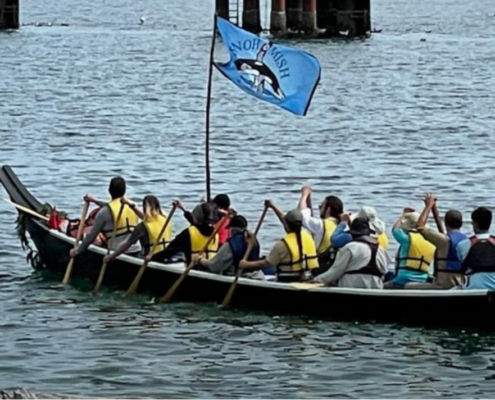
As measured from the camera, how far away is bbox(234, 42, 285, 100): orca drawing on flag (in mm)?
20641

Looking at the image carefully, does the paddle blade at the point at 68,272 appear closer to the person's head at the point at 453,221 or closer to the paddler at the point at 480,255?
the person's head at the point at 453,221

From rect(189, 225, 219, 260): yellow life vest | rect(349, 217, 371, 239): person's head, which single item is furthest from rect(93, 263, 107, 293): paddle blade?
rect(349, 217, 371, 239): person's head

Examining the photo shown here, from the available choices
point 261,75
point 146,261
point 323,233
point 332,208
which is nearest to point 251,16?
point 261,75

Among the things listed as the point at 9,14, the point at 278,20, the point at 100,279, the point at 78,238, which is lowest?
the point at 100,279

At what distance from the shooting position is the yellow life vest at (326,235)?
1919 cm

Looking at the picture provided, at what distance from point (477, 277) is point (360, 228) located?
1446mm

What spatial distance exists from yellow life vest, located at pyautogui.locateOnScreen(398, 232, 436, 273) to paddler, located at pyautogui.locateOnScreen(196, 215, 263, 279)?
1.85 m

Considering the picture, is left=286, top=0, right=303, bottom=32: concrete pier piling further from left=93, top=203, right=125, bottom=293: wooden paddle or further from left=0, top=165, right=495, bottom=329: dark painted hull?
left=0, top=165, right=495, bottom=329: dark painted hull

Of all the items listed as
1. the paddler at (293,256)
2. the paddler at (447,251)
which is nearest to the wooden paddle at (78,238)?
the paddler at (293,256)

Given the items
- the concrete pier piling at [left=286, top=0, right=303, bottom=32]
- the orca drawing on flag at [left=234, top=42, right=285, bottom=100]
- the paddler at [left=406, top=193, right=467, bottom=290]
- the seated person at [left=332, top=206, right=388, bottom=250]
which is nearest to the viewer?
the paddler at [left=406, top=193, right=467, bottom=290]

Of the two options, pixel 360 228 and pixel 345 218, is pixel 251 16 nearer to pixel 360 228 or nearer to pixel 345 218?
pixel 345 218

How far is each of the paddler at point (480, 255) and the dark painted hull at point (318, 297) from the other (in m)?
0.23

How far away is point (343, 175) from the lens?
33.6 meters

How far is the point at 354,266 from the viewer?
18.2m
